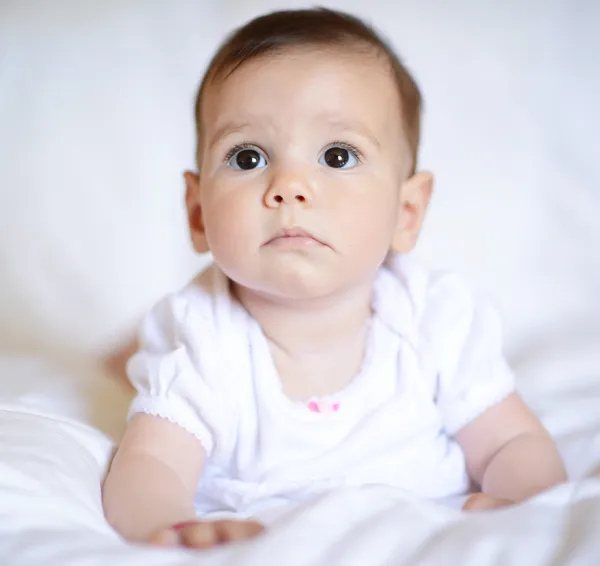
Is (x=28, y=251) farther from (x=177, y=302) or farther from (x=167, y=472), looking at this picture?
(x=167, y=472)

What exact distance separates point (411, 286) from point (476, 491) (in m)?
0.25

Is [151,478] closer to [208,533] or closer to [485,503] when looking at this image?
[208,533]

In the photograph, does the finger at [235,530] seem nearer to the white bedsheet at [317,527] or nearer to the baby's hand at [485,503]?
the white bedsheet at [317,527]

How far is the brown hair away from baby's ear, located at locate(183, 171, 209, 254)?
0.19 ft

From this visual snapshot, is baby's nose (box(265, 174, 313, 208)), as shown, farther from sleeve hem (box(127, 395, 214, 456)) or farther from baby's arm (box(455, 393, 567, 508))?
baby's arm (box(455, 393, 567, 508))

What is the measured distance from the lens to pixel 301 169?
2.90 feet

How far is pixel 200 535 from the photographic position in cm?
72

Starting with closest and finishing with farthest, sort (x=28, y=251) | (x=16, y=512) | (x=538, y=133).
Answer: (x=16, y=512) → (x=28, y=251) → (x=538, y=133)

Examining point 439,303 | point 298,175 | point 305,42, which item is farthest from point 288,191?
point 439,303

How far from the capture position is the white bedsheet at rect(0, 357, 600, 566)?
0.64 meters

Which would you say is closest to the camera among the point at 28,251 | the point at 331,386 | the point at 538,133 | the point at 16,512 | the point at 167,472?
the point at 16,512

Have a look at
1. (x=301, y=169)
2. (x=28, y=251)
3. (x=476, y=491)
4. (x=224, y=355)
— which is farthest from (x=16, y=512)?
(x=28, y=251)

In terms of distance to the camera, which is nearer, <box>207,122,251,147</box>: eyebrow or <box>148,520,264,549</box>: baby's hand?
<box>148,520,264,549</box>: baby's hand

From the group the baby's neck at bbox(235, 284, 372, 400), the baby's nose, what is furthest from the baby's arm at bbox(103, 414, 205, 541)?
the baby's nose
